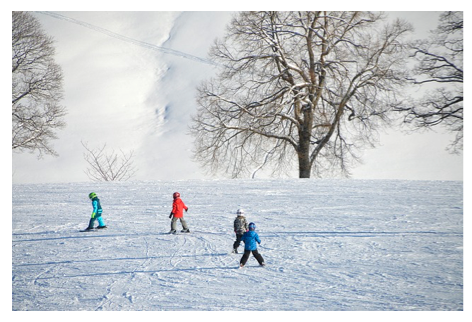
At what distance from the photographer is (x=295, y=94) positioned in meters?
20.5

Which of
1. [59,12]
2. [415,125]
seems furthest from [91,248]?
[415,125]

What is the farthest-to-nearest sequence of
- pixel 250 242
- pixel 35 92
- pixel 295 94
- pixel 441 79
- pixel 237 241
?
pixel 295 94 → pixel 35 92 → pixel 441 79 → pixel 237 241 → pixel 250 242

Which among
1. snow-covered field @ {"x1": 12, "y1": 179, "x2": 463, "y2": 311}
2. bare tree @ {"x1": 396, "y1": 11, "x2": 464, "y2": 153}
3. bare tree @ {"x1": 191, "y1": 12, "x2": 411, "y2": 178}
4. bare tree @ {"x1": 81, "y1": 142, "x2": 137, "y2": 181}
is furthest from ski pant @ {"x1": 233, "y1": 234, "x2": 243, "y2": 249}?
bare tree @ {"x1": 81, "y1": 142, "x2": 137, "y2": 181}

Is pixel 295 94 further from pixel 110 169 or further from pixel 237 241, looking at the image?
pixel 110 169

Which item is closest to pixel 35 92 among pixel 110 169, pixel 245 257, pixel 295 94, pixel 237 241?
pixel 295 94

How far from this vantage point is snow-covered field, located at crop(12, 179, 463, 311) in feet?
24.0

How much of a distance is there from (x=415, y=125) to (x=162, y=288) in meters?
12.6

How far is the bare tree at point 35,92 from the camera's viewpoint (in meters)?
15.9

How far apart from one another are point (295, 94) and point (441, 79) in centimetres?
718

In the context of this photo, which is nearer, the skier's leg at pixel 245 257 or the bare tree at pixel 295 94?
the skier's leg at pixel 245 257

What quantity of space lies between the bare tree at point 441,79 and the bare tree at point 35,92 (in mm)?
12053

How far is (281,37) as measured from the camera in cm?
1992

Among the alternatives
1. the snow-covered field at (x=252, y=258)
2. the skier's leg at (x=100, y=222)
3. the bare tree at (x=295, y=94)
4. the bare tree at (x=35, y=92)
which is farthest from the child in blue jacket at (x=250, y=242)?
the bare tree at (x=295, y=94)

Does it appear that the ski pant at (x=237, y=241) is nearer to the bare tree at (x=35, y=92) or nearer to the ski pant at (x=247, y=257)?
the ski pant at (x=247, y=257)
